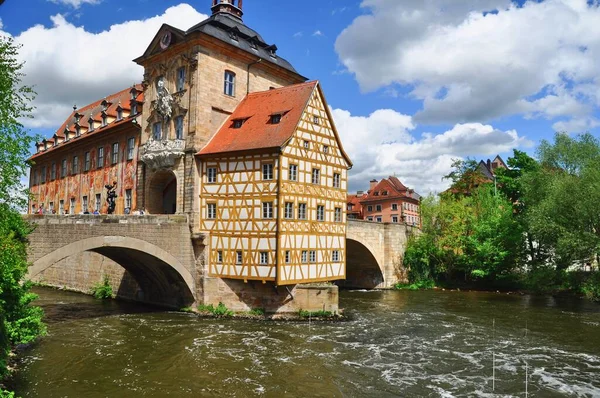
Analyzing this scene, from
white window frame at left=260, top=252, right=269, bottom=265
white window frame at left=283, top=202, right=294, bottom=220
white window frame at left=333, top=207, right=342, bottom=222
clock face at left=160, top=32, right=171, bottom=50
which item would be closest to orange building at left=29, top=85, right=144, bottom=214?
clock face at left=160, top=32, right=171, bottom=50

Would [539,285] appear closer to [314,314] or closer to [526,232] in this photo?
[526,232]

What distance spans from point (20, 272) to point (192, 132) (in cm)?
1093

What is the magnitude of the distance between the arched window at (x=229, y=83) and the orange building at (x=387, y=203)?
139 feet

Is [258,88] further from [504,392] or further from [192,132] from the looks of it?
[504,392]

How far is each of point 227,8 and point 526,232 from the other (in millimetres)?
23996

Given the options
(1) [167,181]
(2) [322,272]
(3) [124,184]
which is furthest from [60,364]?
(3) [124,184]

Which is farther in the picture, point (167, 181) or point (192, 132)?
point (167, 181)

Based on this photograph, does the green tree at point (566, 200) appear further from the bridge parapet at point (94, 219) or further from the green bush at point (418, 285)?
the bridge parapet at point (94, 219)

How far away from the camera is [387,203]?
65.6 m

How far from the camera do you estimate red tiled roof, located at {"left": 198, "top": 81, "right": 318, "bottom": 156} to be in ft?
70.4

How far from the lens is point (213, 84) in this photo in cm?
2378

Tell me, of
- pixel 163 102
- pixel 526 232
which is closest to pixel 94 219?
pixel 163 102

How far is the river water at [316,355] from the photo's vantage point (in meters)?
12.8

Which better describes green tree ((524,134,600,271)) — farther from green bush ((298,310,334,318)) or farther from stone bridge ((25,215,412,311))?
stone bridge ((25,215,412,311))
